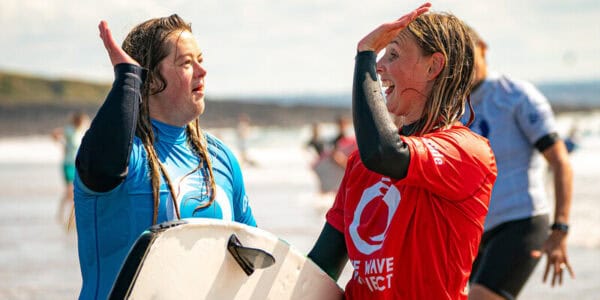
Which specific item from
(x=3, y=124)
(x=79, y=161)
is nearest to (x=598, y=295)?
(x=79, y=161)

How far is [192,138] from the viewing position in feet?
9.55

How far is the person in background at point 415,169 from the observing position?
237 centimetres

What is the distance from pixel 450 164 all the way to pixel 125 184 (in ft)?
3.02

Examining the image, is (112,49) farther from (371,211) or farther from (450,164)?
(450,164)

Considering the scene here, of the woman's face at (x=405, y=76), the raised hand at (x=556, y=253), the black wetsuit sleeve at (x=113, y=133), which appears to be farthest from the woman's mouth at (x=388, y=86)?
the raised hand at (x=556, y=253)

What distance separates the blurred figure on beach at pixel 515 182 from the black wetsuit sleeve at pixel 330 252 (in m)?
1.64

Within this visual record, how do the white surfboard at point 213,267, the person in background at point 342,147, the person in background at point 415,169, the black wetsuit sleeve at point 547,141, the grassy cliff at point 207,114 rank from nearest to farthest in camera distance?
the white surfboard at point 213,267 → the person in background at point 415,169 → the black wetsuit sleeve at point 547,141 → the person in background at point 342,147 → the grassy cliff at point 207,114

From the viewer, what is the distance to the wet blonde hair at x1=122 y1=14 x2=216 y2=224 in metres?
2.71

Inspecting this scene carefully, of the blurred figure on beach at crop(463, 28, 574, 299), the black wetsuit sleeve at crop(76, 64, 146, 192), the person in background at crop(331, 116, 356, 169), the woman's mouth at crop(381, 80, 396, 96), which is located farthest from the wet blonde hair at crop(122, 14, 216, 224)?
the person in background at crop(331, 116, 356, 169)

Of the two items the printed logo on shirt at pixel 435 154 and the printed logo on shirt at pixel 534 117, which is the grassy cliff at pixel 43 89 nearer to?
the printed logo on shirt at pixel 534 117

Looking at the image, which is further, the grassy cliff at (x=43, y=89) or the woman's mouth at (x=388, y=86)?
the grassy cliff at (x=43, y=89)

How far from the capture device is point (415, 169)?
2.37 metres

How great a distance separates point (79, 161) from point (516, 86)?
2.81m

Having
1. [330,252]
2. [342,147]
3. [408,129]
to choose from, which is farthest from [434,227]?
[342,147]
